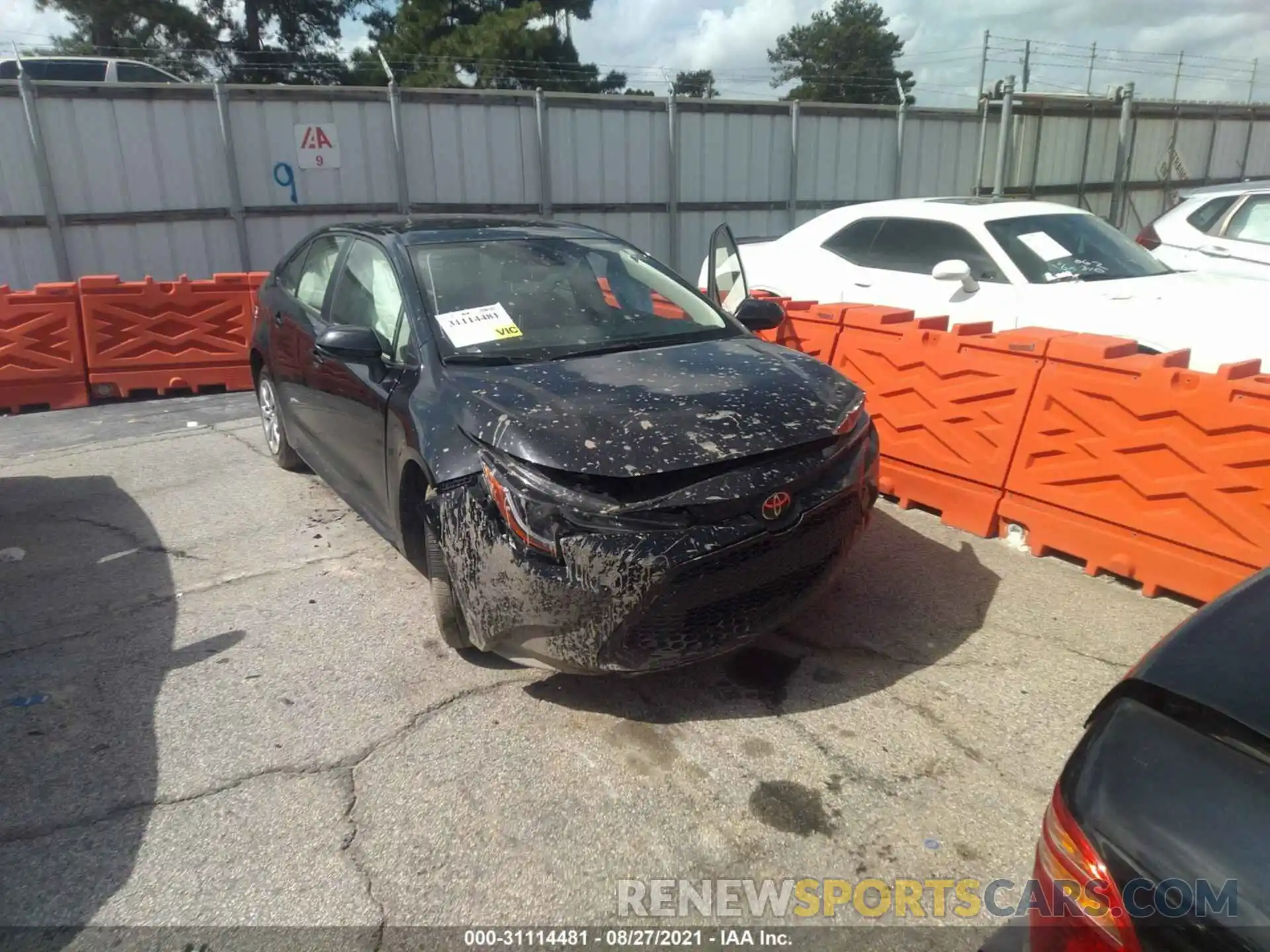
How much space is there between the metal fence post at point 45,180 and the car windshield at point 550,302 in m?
7.52

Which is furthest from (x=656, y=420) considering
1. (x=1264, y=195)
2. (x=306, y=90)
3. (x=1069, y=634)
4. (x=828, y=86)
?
(x=828, y=86)

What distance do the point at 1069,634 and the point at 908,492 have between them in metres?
1.57

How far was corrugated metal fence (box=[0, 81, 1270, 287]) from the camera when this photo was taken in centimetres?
956

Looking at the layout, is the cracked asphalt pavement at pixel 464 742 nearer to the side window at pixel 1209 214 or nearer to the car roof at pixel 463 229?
the car roof at pixel 463 229

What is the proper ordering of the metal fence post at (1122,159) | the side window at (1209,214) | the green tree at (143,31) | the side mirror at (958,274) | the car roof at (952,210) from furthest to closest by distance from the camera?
the green tree at (143,31)
the metal fence post at (1122,159)
the side window at (1209,214)
the car roof at (952,210)
the side mirror at (958,274)

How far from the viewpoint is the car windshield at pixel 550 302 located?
383cm

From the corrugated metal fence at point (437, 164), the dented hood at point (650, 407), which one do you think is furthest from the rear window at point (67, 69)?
the dented hood at point (650, 407)

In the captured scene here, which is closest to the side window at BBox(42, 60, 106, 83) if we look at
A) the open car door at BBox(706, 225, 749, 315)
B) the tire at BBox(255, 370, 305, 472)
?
the tire at BBox(255, 370, 305, 472)

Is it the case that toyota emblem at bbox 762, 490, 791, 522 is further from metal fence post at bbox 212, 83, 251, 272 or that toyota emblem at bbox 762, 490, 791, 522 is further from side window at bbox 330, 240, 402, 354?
metal fence post at bbox 212, 83, 251, 272

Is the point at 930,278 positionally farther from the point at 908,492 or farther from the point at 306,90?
the point at 306,90

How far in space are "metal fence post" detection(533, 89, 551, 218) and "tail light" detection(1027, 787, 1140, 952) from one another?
10926mm

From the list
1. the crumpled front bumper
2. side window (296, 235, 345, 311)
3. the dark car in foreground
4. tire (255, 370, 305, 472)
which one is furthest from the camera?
tire (255, 370, 305, 472)

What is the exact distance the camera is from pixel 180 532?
5.14m

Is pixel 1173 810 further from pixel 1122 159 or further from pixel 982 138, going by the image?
pixel 1122 159
